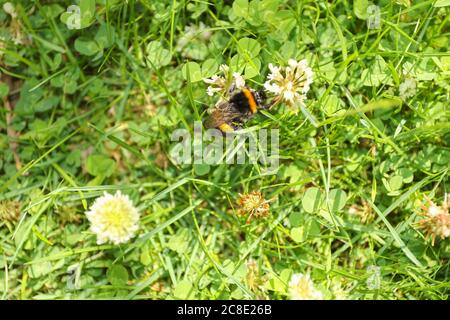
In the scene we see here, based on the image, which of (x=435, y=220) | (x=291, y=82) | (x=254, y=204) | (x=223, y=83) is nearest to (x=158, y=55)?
(x=223, y=83)

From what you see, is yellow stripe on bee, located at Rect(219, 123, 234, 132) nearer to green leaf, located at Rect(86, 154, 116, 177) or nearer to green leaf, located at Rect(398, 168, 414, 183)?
green leaf, located at Rect(86, 154, 116, 177)

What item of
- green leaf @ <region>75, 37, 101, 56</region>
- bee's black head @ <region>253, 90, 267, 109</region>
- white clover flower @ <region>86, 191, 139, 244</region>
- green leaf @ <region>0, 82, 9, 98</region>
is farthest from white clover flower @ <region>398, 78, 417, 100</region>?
green leaf @ <region>0, 82, 9, 98</region>

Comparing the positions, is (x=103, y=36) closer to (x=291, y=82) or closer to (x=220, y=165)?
(x=220, y=165)

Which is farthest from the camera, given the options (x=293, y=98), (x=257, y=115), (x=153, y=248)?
(x=153, y=248)
